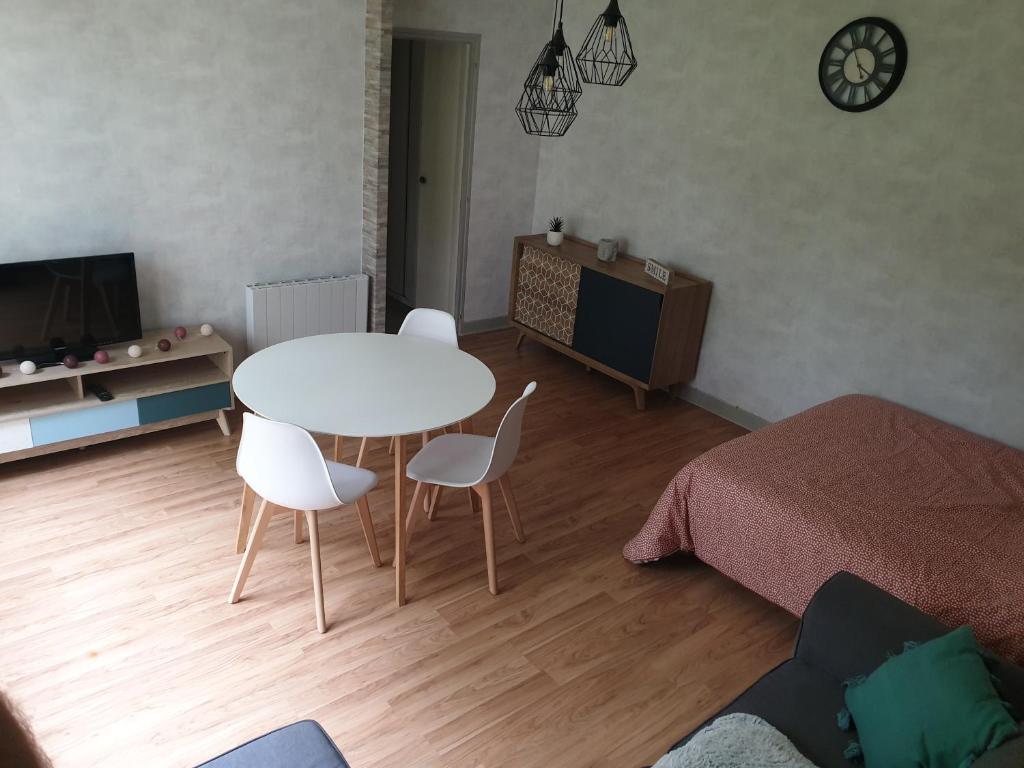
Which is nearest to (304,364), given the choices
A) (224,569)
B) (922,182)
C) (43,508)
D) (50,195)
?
(224,569)

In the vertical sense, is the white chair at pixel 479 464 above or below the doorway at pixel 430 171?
below

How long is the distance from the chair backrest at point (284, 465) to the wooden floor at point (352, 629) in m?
0.49

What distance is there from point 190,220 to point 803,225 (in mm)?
3216

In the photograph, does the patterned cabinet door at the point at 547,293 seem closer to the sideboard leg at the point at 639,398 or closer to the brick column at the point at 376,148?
the sideboard leg at the point at 639,398

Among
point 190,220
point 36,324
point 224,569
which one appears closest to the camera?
point 224,569

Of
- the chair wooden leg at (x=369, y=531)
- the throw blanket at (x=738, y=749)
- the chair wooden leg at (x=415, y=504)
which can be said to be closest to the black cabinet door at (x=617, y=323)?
the chair wooden leg at (x=415, y=504)

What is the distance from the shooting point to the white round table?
8.87ft

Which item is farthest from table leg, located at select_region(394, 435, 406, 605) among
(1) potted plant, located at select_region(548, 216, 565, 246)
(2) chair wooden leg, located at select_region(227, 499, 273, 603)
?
(1) potted plant, located at select_region(548, 216, 565, 246)

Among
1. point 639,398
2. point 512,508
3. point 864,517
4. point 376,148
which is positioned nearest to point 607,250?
point 639,398

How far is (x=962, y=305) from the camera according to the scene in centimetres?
362

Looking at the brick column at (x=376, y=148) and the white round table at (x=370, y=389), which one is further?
the brick column at (x=376, y=148)

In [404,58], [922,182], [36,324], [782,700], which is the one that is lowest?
[782,700]

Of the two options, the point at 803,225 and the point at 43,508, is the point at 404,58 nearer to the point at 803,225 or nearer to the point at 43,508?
the point at 803,225

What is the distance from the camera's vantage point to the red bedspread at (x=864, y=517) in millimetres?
2516
